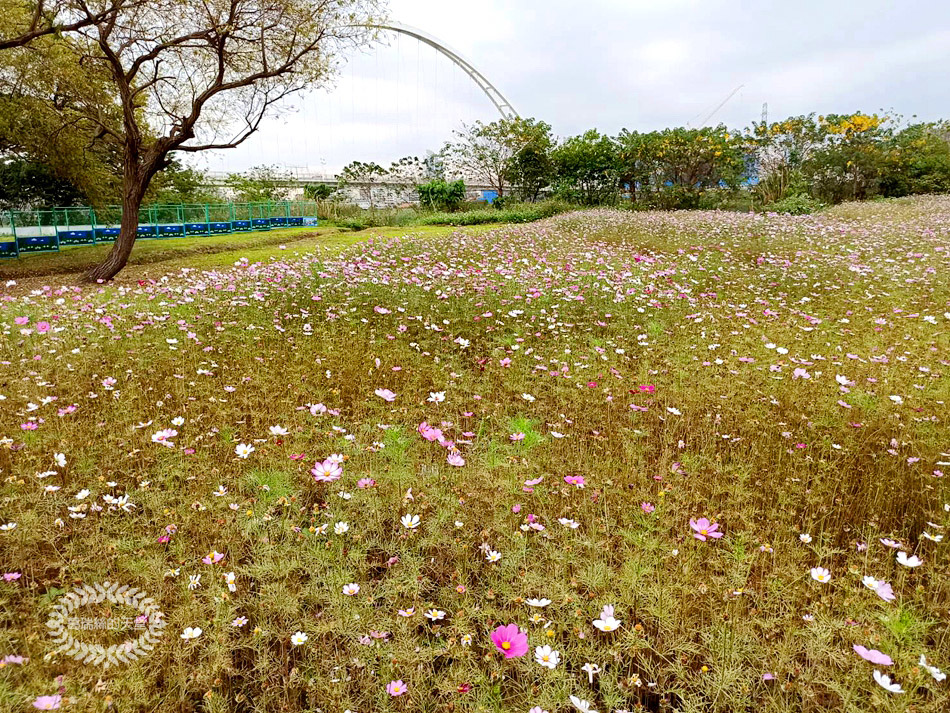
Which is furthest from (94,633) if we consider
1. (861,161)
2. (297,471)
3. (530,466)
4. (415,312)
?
(861,161)

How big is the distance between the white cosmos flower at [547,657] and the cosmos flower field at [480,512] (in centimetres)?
2

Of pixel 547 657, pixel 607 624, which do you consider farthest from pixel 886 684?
pixel 547 657

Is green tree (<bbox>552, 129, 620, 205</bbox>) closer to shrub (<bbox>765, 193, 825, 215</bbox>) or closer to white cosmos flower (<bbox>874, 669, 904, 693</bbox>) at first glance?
shrub (<bbox>765, 193, 825, 215</bbox>)

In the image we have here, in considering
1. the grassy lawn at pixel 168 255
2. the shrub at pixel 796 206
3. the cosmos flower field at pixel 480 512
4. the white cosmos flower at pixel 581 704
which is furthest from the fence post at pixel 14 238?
the shrub at pixel 796 206

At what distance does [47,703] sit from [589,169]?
27.9 m

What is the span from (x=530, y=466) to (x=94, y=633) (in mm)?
2077

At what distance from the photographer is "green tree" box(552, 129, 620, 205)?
25672 mm

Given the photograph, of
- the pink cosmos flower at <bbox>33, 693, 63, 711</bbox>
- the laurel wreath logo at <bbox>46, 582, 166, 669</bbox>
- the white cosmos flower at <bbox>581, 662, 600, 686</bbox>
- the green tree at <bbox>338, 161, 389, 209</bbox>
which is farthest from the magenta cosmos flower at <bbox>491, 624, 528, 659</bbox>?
the green tree at <bbox>338, 161, 389, 209</bbox>

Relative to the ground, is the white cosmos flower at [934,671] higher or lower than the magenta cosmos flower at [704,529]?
lower

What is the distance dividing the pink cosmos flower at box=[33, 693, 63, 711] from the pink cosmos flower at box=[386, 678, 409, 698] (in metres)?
1.01

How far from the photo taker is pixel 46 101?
14117 mm

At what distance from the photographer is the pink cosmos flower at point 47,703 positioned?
5.36 ft

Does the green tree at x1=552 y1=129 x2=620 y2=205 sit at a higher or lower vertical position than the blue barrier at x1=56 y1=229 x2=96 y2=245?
higher

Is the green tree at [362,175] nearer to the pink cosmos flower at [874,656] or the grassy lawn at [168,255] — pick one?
the grassy lawn at [168,255]
